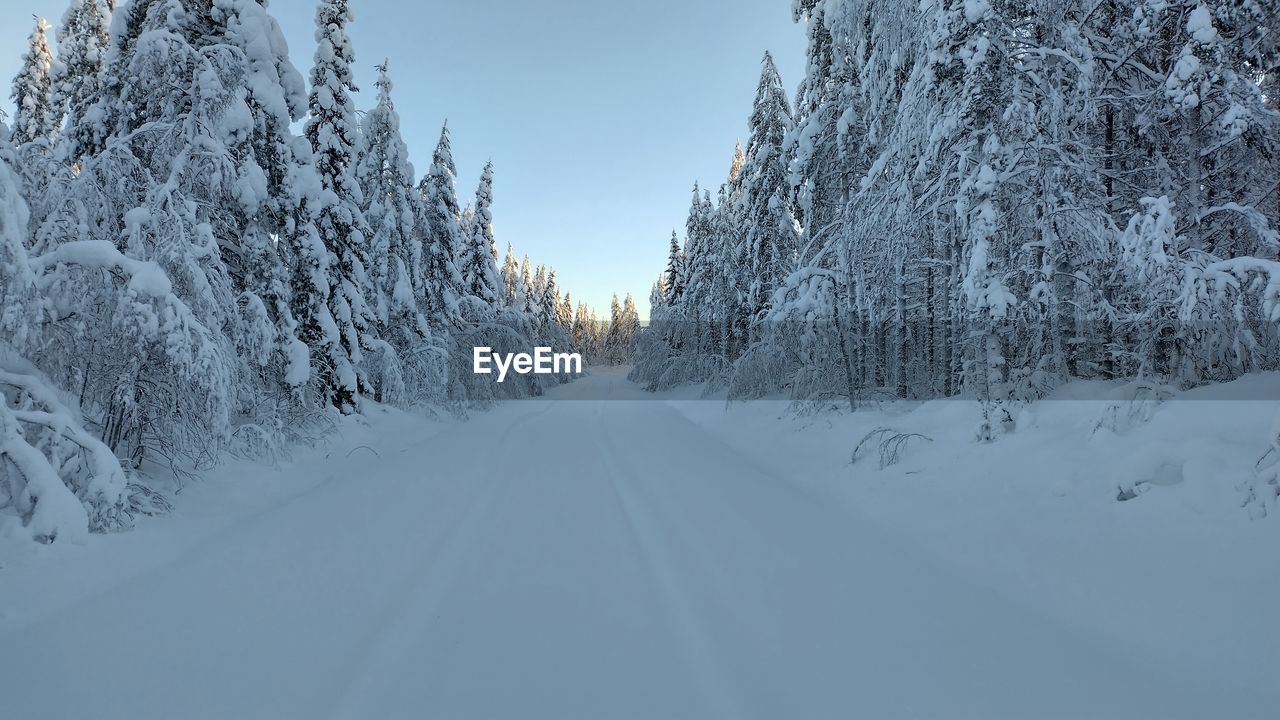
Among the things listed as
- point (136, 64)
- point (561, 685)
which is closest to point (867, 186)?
point (561, 685)

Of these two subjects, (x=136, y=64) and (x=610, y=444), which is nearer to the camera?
(x=136, y=64)

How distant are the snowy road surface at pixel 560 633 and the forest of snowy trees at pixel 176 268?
1.54m

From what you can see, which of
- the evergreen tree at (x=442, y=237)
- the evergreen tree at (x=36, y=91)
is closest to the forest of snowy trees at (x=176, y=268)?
the evergreen tree at (x=36, y=91)

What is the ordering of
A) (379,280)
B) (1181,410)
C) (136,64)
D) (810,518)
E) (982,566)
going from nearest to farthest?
(982,566) < (1181,410) < (810,518) < (136,64) < (379,280)

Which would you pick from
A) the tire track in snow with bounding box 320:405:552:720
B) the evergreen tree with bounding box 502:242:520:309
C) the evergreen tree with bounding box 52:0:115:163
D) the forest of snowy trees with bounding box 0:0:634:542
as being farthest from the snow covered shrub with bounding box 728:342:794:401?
the evergreen tree with bounding box 502:242:520:309

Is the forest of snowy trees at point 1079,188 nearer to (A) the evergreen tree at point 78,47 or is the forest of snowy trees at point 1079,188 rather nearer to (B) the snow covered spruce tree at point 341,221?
(B) the snow covered spruce tree at point 341,221

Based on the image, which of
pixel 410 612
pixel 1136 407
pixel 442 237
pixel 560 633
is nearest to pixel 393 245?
pixel 442 237

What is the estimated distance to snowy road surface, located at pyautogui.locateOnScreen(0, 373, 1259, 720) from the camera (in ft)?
8.91

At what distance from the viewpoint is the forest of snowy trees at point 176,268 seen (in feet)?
15.5

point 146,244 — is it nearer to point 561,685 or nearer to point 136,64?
point 136,64

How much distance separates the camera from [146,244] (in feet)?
20.7

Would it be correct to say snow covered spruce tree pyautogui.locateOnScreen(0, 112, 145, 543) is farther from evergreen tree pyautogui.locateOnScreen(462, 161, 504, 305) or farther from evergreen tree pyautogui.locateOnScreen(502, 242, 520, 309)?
evergreen tree pyautogui.locateOnScreen(502, 242, 520, 309)

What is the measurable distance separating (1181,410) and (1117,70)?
5571mm

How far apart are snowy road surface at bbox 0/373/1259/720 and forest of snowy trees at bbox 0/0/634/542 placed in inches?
60.8
